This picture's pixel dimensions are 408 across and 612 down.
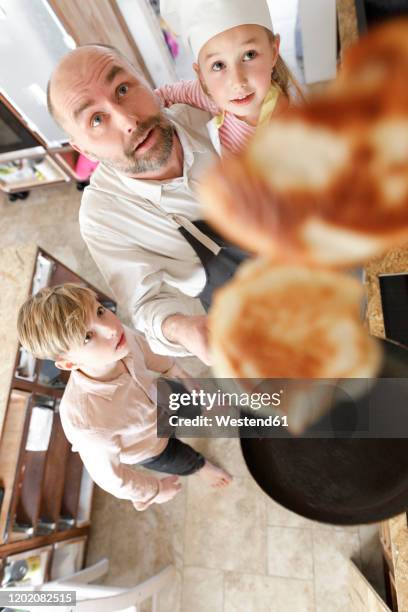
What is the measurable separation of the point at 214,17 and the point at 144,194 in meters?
0.30

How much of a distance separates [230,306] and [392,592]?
1365 millimetres

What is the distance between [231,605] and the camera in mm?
1448

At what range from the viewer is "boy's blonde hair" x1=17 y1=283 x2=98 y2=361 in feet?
2.80

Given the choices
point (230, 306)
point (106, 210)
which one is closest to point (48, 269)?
point (106, 210)

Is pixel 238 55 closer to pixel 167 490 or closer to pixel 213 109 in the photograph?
pixel 213 109

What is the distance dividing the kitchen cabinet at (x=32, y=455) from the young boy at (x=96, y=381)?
33 cm

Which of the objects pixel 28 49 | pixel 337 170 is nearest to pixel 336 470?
pixel 337 170

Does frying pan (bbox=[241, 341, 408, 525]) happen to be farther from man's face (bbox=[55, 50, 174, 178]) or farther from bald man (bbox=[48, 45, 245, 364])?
man's face (bbox=[55, 50, 174, 178])

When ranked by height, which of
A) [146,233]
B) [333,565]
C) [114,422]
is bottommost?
[333,565]

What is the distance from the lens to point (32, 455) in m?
1.33

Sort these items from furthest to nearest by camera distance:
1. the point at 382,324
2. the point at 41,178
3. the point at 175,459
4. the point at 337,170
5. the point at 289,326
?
the point at 41,178 < the point at 175,459 < the point at 382,324 < the point at 289,326 < the point at 337,170

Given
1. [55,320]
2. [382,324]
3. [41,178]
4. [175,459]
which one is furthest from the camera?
[41,178]

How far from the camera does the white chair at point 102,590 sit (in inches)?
40.8

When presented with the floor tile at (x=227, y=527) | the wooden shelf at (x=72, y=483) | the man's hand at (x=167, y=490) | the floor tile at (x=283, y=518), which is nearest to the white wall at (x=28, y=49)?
the wooden shelf at (x=72, y=483)
